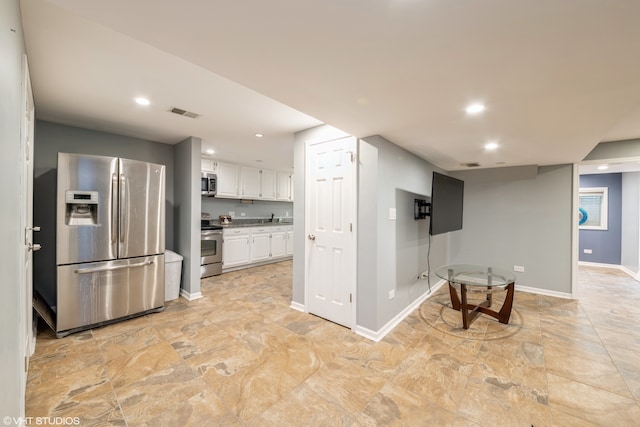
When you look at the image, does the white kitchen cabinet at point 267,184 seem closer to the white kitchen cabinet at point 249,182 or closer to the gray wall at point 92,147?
the white kitchen cabinet at point 249,182

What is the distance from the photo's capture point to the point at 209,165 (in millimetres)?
5094

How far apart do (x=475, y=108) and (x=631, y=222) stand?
6.12m

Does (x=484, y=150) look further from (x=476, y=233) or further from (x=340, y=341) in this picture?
(x=340, y=341)

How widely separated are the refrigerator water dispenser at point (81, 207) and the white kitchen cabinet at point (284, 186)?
13.1 feet

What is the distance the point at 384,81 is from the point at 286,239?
16.9 ft

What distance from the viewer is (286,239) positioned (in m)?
6.30

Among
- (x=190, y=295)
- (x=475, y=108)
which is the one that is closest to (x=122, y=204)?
(x=190, y=295)

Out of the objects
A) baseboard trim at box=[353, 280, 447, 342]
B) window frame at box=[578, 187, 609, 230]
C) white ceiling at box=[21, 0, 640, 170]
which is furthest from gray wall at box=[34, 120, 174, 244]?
window frame at box=[578, 187, 609, 230]

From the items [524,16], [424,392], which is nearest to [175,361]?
[424,392]

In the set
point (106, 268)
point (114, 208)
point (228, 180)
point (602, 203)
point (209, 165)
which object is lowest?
point (106, 268)

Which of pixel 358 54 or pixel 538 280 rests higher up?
pixel 358 54

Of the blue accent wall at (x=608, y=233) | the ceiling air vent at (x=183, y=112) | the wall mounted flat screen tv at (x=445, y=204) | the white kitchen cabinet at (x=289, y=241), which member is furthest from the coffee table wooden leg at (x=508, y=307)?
the blue accent wall at (x=608, y=233)

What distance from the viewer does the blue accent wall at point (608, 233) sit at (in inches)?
221

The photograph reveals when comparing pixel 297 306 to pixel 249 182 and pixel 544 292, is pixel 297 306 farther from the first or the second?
pixel 544 292
